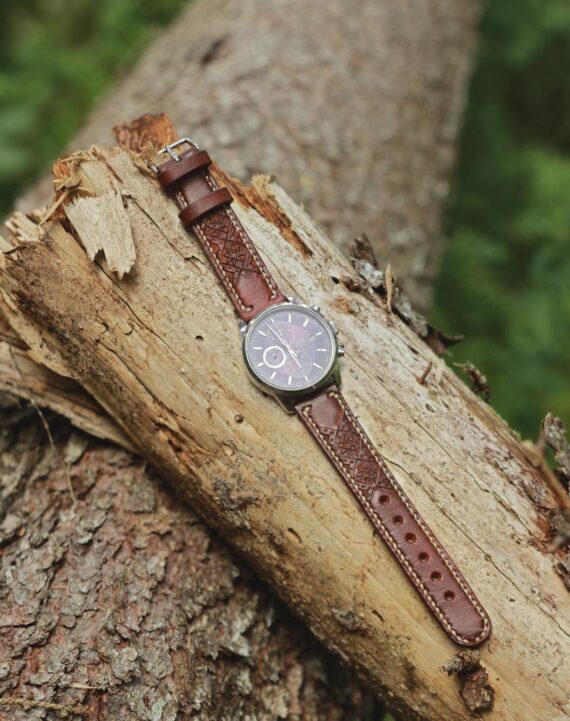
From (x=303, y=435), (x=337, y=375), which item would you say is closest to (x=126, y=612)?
(x=303, y=435)

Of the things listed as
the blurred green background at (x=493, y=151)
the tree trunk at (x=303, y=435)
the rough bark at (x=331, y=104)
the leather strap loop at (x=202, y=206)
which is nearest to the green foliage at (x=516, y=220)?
the blurred green background at (x=493, y=151)

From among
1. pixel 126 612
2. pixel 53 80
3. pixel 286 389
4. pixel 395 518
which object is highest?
pixel 53 80

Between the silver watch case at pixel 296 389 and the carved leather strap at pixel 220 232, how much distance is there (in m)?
0.04

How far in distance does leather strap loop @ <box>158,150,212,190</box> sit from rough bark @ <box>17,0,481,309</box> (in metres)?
1.28

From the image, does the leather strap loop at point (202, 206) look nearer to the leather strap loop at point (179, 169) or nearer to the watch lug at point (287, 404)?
the leather strap loop at point (179, 169)

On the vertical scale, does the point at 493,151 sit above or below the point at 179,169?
above

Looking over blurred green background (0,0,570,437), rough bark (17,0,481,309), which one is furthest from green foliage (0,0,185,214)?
rough bark (17,0,481,309)

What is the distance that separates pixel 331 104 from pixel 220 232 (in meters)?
2.29

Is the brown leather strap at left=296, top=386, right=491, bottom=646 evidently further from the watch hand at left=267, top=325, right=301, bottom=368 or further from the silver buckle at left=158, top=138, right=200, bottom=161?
the silver buckle at left=158, top=138, right=200, bottom=161

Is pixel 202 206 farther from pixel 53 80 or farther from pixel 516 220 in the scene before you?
pixel 53 80

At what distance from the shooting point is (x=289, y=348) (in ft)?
8.05

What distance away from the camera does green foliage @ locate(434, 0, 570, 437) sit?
448 centimetres

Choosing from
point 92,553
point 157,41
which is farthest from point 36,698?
point 157,41

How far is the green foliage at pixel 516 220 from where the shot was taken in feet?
14.7
